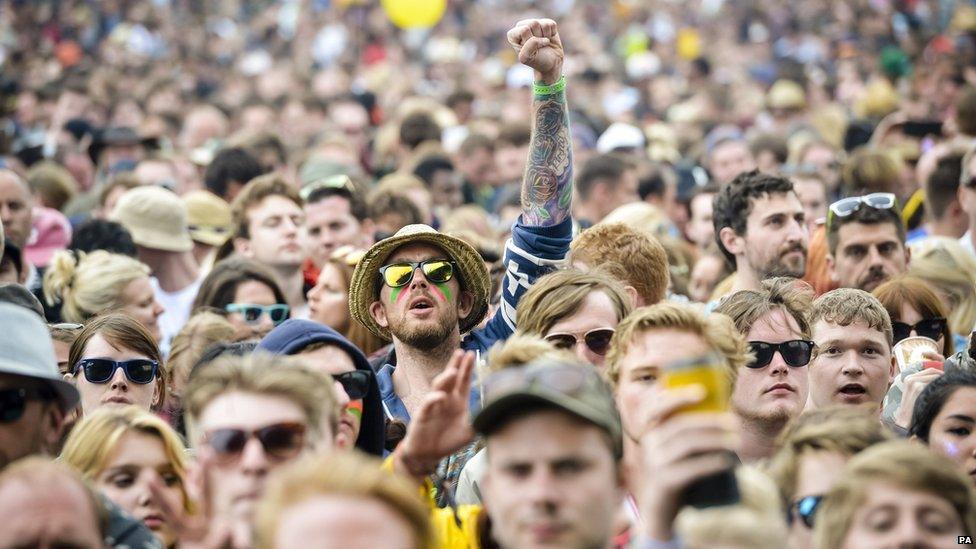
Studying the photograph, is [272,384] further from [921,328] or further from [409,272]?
[921,328]

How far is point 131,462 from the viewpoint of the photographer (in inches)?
194

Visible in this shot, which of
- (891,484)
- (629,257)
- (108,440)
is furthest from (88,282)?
(891,484)

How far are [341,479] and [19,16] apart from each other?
22942 mm

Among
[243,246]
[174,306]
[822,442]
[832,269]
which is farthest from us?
[243,246]

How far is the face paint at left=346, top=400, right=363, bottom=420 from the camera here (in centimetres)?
531

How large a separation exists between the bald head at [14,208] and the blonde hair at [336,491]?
5584 mm

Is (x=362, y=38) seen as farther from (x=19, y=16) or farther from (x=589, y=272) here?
(x=589, y=272)

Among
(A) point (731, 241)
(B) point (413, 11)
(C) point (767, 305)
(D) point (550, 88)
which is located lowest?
(C) point (767, 305)

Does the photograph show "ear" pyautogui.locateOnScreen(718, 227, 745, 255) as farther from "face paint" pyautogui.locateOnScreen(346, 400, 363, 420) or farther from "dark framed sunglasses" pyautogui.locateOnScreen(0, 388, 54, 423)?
"dark framed sunglasses" pyautogui.locateOnScreen(0, 388, 54, 423)

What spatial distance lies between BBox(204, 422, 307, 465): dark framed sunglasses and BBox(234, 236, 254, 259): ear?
5.28m

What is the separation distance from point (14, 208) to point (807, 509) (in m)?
5.78

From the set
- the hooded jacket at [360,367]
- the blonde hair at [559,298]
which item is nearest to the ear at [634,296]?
the blonde hair at [559,298]

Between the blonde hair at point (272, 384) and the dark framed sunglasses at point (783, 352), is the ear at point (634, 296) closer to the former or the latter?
the dark framed sunglasses at point (783, 352)

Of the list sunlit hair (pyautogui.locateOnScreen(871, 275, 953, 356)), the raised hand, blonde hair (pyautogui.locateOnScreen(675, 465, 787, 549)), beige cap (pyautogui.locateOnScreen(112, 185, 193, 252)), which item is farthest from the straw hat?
beige cap (pyautogui.locateOnScreen(112, 185, 193, 252))
